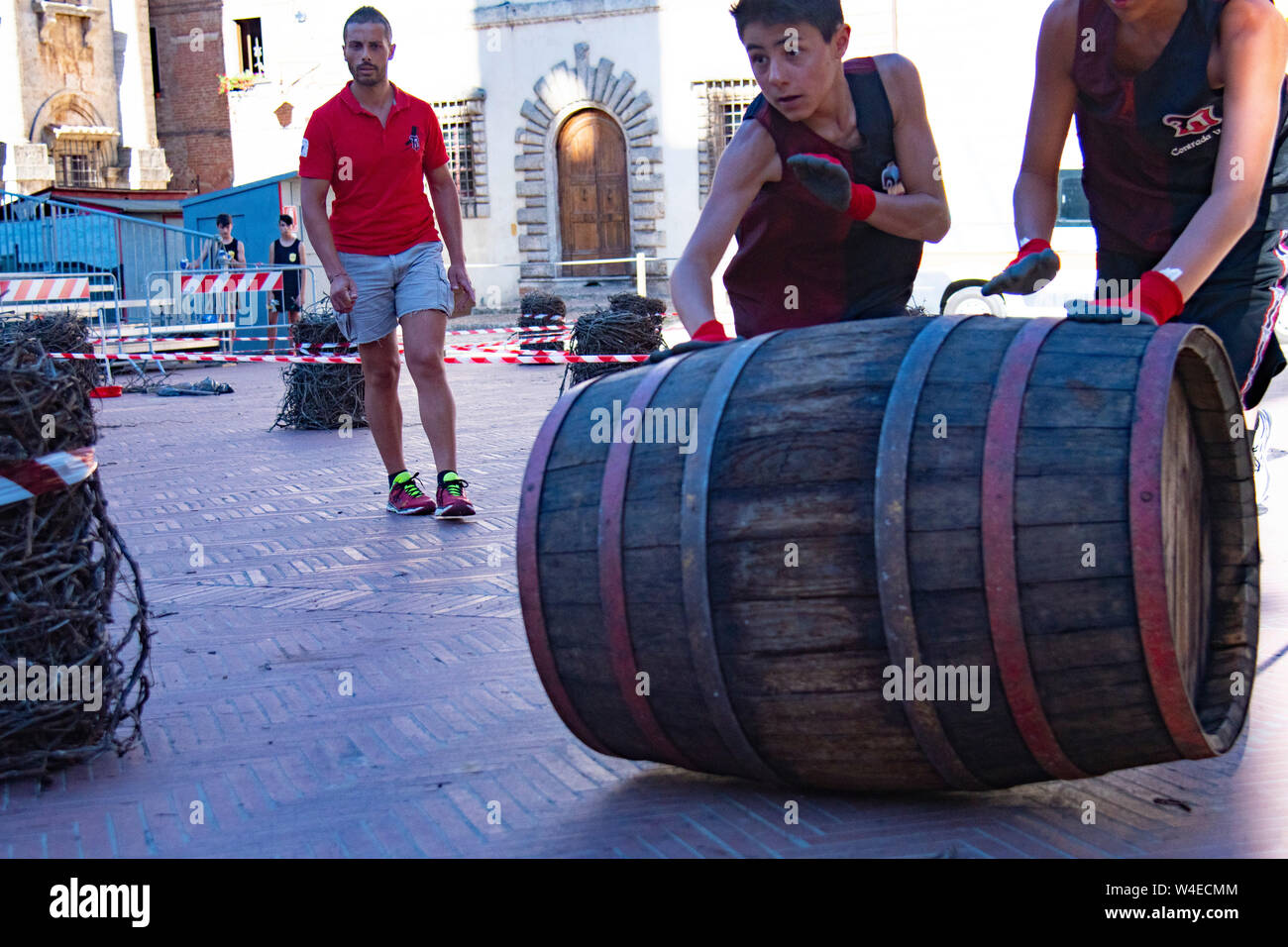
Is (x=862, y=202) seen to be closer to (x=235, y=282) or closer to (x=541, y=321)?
(x=541, y=321)

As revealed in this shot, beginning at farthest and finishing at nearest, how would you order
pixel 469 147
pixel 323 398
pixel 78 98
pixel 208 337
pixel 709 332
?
pixel 78 98 → pixel 469 147 → pixel 208 337 → pixel 323 398 → pixel 709 332

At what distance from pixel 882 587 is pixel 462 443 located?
292 inches

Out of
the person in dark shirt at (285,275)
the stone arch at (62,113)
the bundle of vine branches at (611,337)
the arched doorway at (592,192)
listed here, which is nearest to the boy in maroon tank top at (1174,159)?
the bundle of vine branches at (611,337)

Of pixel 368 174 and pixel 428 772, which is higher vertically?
pixel 368 174

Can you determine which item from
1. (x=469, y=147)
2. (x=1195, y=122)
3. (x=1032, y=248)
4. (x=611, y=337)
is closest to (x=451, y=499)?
(x=1032, y=248)

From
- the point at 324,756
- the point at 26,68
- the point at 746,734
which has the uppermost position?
the point at 26,68

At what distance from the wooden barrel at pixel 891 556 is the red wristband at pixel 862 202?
2.34 ft

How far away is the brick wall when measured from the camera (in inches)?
1667

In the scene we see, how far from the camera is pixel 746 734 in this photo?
2805mm

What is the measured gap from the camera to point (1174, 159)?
3.69 metres

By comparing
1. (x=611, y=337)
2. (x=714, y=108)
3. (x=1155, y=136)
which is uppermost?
(x=714, y=108)

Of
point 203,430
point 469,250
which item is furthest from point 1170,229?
point 469,250

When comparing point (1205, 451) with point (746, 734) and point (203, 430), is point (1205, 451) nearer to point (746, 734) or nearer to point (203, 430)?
point (746, 734)

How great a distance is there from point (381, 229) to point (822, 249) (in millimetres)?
3103
